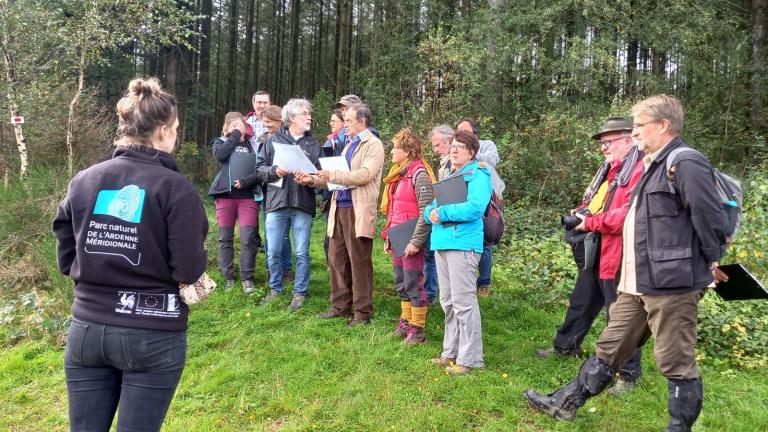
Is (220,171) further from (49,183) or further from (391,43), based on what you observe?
(391,43)

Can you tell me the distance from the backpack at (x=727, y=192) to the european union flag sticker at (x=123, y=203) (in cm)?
278

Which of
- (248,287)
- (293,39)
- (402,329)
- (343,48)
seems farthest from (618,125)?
(293,39)

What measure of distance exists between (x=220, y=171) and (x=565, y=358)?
430 cm

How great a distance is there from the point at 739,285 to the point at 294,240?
13.6 ft

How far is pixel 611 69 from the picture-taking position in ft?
37.9

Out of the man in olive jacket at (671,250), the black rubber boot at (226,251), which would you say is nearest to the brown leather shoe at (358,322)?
the black rubber boot at (226,251)

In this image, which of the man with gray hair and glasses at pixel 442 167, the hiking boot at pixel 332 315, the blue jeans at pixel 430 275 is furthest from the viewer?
the blue jeans at pixel 430 275

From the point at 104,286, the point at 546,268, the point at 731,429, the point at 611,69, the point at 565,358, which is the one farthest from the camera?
the point at 611,69

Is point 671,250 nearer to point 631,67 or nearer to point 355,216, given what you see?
point 355,216

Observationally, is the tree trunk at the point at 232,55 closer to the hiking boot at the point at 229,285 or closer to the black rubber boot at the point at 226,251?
the black rubber boot at the point at 226,251

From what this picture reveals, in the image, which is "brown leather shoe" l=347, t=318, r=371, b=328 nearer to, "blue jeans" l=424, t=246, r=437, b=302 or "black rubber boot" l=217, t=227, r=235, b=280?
"blue jeans" l=424, t=246, r=437, b=302

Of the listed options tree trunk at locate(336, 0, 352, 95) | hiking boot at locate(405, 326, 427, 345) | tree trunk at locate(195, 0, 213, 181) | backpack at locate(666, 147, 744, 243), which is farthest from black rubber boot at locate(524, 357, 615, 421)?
tree trunk at locate(195, 0, 213, 181)

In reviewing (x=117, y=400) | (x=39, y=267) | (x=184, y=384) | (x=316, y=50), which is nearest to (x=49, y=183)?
(x=39, y=267)

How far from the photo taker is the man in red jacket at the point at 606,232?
390cm
